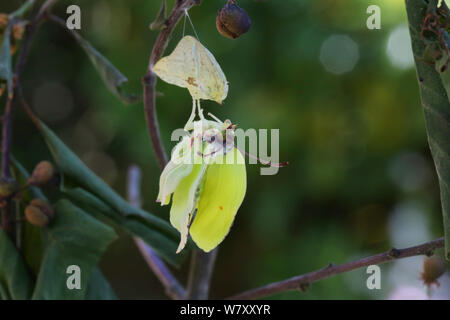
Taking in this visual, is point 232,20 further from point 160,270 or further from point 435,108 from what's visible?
point 160,270

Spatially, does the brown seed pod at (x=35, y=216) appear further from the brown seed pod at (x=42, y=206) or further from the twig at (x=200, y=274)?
the twig at (x=200, y=274)

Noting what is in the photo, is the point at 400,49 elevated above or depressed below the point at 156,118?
above

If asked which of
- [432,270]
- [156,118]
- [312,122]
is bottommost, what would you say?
[432,270]

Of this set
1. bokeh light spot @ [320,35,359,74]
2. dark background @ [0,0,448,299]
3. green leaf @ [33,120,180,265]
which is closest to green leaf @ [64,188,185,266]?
green leaf @ [33,120,180,265]

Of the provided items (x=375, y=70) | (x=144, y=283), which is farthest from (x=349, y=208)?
(x=144, y=283)

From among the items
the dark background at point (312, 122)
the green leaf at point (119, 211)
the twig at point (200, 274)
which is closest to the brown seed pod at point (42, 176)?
the green leaf at point (119, 211)

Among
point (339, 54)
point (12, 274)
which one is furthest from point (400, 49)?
point (12, 274)

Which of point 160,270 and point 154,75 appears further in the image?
point 160,270
